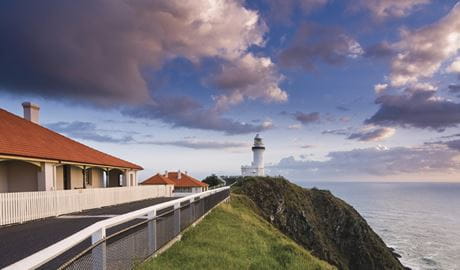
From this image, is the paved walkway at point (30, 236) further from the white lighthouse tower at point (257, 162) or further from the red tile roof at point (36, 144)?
the white lighthouse tower at point (257, 162)

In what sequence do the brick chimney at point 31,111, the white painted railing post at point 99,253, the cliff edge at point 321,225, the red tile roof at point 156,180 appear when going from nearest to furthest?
the white painted railing post at point 99,253, the brick chimney at point 31,111, the red tile roof at point 156,180, the cliff edge at point 321,225

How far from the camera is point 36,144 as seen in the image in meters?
19.2

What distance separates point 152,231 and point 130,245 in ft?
4.61

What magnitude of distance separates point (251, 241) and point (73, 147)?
1657 cm

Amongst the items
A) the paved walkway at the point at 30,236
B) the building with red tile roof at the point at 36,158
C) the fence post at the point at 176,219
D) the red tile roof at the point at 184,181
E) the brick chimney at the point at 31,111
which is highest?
the brick chimney at the point at 31,111

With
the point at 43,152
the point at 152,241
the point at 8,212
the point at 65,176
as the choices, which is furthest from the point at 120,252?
the point at 65,176

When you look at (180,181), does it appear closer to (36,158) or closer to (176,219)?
(36,158)

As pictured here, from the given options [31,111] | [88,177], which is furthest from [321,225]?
[31,111]

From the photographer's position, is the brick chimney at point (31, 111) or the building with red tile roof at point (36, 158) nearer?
the building with red tile roof at point (36, 158)

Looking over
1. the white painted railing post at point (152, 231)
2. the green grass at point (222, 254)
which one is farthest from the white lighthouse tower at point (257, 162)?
the white painted railing post at point (152, 231)

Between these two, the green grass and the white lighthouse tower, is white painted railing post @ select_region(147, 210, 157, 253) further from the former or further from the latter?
the white lighthouse tower

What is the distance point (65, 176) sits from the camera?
22422 mm

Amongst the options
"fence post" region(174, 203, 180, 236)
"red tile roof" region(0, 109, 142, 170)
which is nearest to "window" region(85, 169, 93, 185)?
"red tile roof" region(0, 109, 142, 170)

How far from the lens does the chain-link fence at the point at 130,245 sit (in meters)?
4.80
